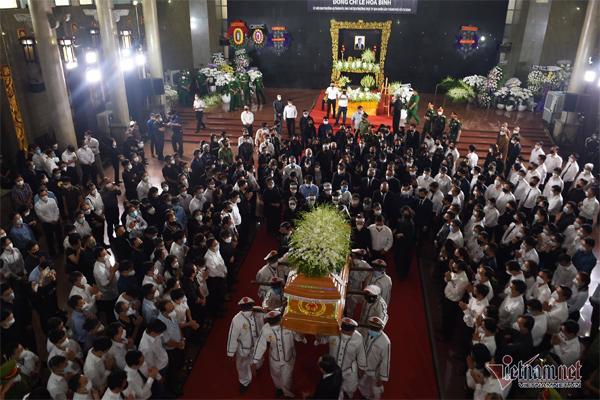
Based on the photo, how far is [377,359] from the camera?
17.9 ft

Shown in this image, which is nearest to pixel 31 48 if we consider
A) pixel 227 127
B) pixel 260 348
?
pixel 227 127

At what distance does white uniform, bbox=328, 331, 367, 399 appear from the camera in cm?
527

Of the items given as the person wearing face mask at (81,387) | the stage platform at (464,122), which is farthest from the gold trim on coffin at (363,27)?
the person wearing face mask at (81,387)

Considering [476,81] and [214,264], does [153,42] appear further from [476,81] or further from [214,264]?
[214,264]

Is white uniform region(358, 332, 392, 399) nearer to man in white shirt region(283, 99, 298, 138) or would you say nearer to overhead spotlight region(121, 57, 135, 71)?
man in white shirt region(283, 99, 298, 138)

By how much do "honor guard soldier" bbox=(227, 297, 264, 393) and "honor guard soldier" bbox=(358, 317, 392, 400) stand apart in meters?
1.31

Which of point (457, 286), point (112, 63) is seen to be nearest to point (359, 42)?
point (112, 63)

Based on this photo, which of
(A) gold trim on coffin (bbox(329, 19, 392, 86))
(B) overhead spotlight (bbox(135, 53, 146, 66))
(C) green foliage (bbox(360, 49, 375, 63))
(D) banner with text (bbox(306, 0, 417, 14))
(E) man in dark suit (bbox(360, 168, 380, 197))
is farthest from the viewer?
(A) gold trim on coffin (bbox(329, 19, 392, 86))

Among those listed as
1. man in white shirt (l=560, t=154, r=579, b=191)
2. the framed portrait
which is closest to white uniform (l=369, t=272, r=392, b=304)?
man in white shirt (l=560, t=154, r=579, b=191)

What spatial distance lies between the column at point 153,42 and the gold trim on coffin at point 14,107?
595 cm

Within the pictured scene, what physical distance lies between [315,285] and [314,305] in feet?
0.81

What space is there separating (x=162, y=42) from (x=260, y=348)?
17.1m

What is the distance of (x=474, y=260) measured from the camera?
7621 millimetres

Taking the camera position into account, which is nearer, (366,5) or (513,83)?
(366,5)
